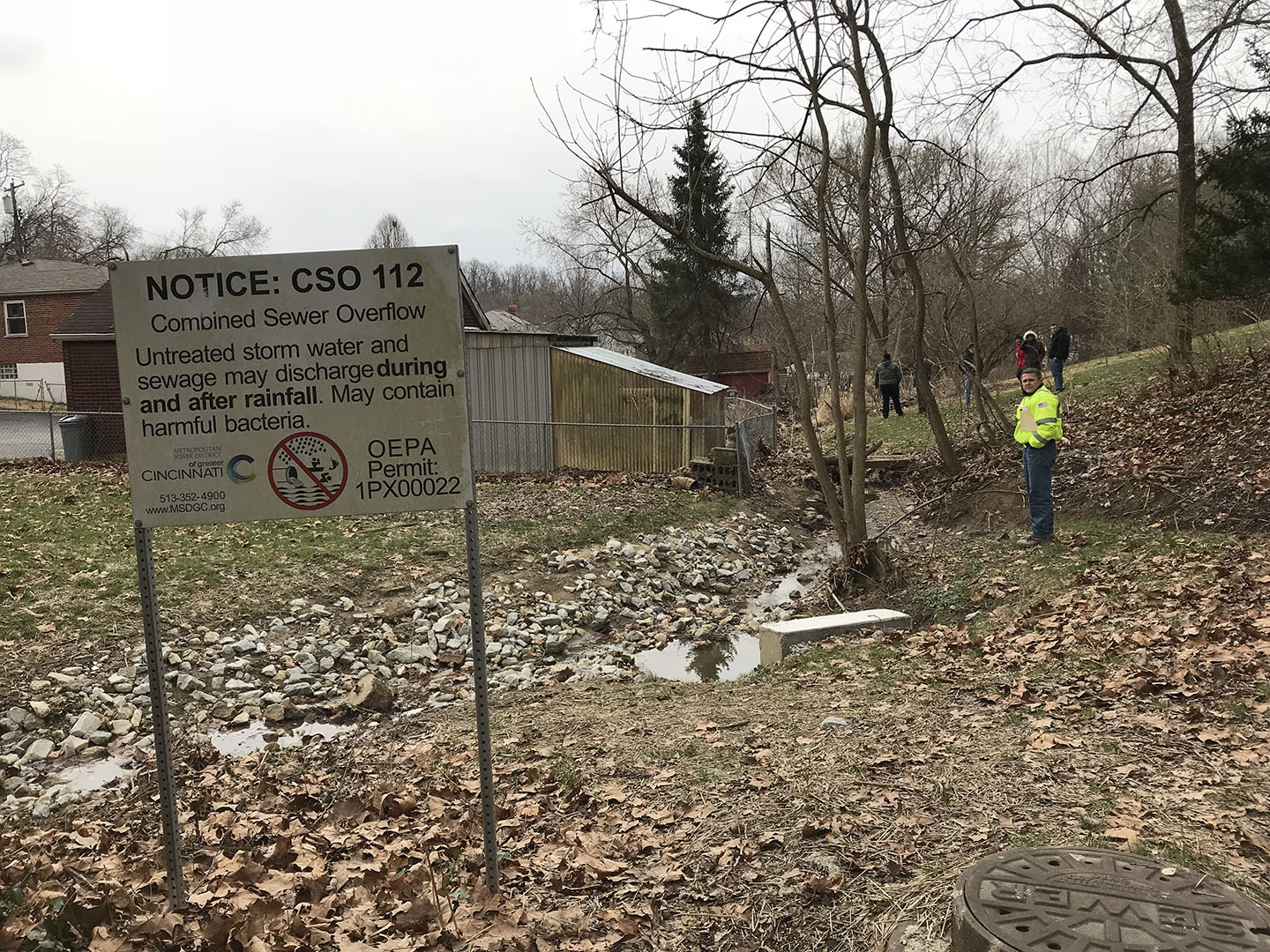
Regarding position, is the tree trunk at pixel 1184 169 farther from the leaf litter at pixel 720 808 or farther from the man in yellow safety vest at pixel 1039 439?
the leaf litter at pixel 720 808

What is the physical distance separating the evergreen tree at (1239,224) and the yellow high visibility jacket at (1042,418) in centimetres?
738

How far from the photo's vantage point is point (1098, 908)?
10.0 ft

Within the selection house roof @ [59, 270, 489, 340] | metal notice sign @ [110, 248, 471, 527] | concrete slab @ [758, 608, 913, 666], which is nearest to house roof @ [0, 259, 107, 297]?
house roof @ [59, 270, 489, 340]

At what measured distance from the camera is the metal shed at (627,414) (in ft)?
62.5

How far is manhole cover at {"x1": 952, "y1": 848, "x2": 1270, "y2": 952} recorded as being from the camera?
9.37ft

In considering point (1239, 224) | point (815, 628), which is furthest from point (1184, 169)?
point (815, 628)

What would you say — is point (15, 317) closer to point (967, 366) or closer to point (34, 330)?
point (34, 330)

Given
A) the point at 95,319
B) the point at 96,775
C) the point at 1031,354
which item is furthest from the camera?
the point at 95,319

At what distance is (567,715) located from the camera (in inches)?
267

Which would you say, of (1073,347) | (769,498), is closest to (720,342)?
(1073,347)

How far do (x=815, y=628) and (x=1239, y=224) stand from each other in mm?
12382

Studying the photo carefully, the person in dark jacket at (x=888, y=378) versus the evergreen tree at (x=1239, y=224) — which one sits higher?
the evergreen tree at (x=1239, y=224)

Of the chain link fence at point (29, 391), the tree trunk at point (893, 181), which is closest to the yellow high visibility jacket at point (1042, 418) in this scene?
the tree trunk at point (893, 181)

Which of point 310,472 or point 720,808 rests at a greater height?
point 310,472
